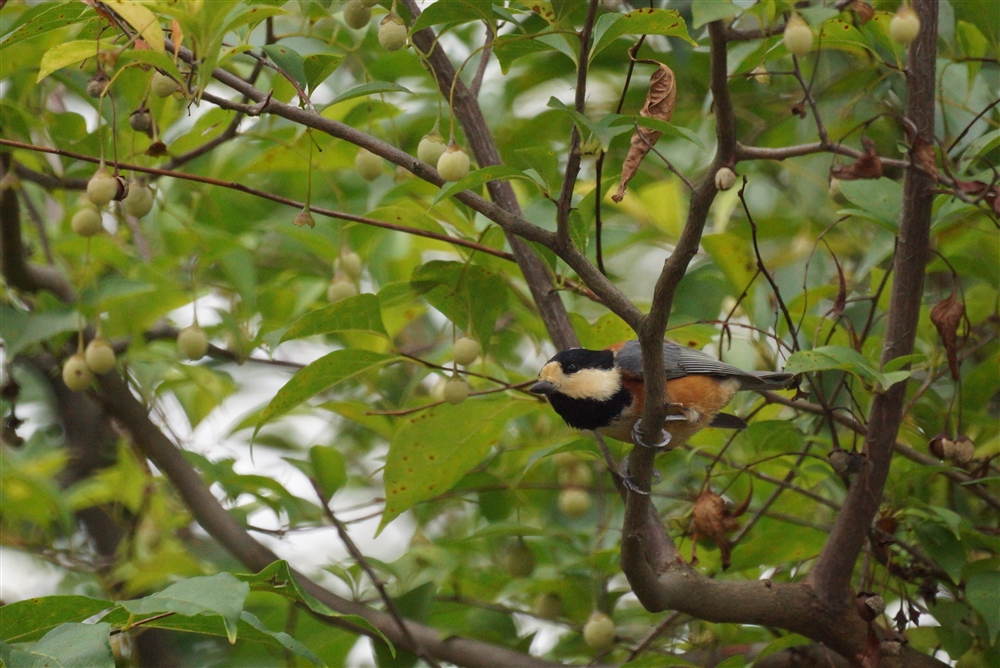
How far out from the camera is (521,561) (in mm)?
3273

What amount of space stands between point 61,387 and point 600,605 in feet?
7.30

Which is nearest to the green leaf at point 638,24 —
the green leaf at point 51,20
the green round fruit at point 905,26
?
the green round fruit at point 905,26

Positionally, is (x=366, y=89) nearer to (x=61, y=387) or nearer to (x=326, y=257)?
(x=326, y=257)

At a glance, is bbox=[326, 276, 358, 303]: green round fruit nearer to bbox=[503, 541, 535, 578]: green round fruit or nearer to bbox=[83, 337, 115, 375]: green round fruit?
bbox=[83, 337, 115, 375]: green round fruit

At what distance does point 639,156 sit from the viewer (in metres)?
1.93

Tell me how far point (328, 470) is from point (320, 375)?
729 mm

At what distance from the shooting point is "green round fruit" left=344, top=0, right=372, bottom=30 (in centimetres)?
216

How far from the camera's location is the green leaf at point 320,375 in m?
2.43

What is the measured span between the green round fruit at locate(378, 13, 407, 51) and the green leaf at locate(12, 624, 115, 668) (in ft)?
3.97

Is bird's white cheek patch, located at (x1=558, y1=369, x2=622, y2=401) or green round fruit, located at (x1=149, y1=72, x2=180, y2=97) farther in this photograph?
bird's white cheek patch, located at (x1=558, y1=369, x2=622, y2=401)

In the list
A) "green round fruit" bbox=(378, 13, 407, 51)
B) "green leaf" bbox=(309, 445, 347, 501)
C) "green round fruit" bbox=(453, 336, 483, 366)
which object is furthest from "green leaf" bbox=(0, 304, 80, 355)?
"green round fruit" bbox=(378, 13, 407, 51)

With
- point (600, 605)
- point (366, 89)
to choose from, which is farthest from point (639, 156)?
point (600, 605)

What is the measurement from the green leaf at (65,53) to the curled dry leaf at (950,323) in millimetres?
1868

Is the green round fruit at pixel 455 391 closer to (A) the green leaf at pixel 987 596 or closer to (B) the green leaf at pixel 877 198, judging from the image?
(B) the green leaf at pixel 877 198
